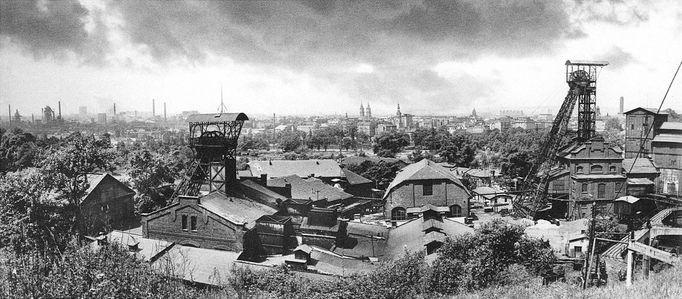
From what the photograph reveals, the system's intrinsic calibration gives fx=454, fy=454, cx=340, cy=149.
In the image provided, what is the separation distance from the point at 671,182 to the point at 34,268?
130 feet

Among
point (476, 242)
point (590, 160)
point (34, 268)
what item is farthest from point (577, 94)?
point (34, 268)

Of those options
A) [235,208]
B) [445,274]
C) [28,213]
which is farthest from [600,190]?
[28,213]

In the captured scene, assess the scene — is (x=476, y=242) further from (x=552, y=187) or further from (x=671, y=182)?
(x=671, y=182)

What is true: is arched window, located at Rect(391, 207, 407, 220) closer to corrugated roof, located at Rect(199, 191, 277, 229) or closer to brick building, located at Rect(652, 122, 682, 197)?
corrugated roof, located at Rect(199, 191, 277, 229)

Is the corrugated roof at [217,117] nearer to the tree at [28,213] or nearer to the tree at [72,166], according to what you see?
the tree at [72,166]

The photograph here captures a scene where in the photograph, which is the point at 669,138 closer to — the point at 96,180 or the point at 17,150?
the point at 96,180

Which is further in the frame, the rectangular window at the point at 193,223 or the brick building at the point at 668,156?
the brick building at the point at 668,156

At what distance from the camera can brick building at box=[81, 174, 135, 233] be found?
27294 millimetres

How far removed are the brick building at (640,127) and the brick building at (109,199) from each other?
132 ft

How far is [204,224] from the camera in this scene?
21812 millimetres

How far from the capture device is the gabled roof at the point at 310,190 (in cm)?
3388

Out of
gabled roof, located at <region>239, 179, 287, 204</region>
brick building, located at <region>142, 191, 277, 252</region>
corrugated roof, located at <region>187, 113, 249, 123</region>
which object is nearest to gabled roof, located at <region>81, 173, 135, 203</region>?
brick building, located at <region>142, 191, 277, 252</region>

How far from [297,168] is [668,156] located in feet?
106

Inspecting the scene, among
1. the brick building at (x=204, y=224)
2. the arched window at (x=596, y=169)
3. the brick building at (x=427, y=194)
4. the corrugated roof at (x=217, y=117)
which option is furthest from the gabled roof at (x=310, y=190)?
the arched window at (x=596, y=169)
